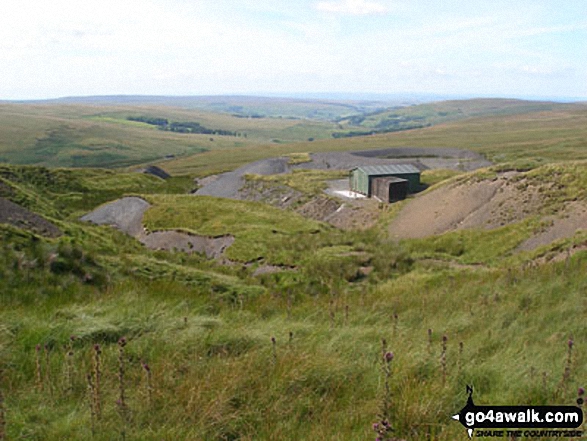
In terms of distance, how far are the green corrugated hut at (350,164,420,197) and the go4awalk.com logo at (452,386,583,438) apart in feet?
153

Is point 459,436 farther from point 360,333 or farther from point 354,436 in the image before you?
point 360,333

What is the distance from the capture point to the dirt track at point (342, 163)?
6938 centimetres

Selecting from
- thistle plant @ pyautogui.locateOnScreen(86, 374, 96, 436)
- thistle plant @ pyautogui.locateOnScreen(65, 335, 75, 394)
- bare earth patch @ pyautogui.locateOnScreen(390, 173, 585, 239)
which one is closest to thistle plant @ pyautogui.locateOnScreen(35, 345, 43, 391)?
thistle plant @ pyautogui.locateOnScreen(65, 335, 75, 394)

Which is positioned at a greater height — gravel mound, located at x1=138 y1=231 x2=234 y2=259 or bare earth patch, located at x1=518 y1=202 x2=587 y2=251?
bare earth patch, located at x1=518 y1=202 x2=587 y2=251

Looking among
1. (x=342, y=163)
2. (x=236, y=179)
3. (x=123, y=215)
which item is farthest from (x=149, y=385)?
(x=342, y=163)

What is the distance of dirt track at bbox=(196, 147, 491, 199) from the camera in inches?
2731

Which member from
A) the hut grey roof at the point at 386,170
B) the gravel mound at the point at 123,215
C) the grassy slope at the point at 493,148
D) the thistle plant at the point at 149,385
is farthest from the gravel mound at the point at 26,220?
the grassy slope at the point at 493,148

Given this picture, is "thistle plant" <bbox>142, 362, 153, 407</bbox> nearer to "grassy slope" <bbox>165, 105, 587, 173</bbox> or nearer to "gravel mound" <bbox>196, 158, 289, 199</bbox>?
"gravel mound" <bbox>196, 158, 289, 199</bbox>

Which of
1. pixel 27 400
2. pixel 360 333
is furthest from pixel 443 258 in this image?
pixel 27 400

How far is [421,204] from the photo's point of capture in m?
41.1

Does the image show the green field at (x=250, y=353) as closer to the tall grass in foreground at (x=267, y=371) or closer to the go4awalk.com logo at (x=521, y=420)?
the tall grass in foreground at (x=267, y=371)

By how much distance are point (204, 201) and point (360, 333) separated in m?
38.8

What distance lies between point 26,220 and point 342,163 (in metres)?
63.0

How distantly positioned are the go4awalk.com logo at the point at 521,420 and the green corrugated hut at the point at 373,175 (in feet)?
153
